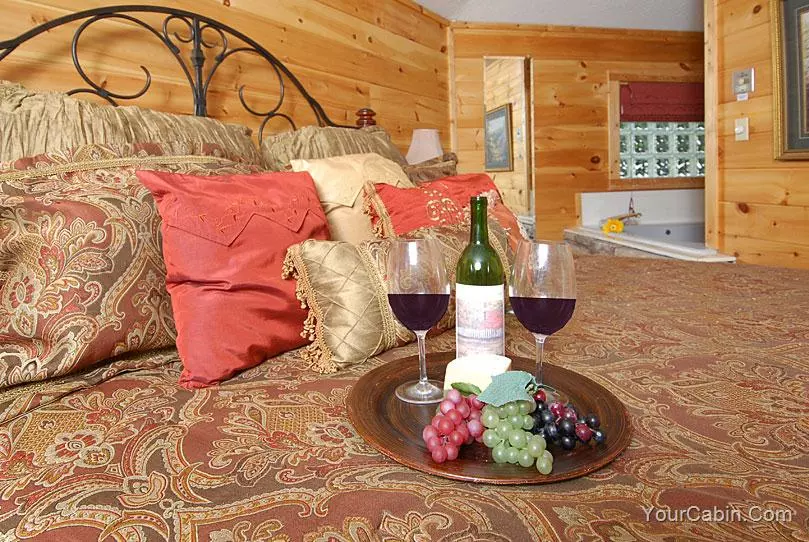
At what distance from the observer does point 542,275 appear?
82cm

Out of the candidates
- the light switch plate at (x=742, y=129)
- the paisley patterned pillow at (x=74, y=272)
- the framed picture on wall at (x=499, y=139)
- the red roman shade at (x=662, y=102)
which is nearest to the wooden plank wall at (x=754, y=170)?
the light switch plate at (x=742, y=129)

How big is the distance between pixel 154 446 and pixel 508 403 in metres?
0.49

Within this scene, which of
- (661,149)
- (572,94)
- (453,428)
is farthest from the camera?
(661,149)

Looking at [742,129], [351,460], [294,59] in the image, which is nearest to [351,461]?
[351,460]

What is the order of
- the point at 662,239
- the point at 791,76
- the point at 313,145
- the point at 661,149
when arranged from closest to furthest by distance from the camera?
the point at 313,145 < the point at 791,76 < the point at 662,239 < the point at 661,149

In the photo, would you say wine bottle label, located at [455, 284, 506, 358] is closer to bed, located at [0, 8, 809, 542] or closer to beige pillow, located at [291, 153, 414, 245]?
bed, located at [0, 8, 809, 542]

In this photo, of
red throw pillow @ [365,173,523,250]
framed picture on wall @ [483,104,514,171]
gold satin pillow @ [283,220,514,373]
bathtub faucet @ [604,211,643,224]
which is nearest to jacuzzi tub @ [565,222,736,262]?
bathtub faucet @ [604,211,643,224]

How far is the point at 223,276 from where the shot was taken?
107 centimetres

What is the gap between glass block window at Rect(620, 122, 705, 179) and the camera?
5.06 metres

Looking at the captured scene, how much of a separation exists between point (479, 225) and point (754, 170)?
9.59 ft

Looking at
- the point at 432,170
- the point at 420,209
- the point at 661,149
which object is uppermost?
the point at 661,149

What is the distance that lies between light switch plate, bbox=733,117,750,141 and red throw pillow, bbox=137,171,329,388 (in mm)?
3034

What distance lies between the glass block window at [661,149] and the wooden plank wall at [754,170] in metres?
1.73

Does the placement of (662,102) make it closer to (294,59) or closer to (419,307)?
(294,59)
